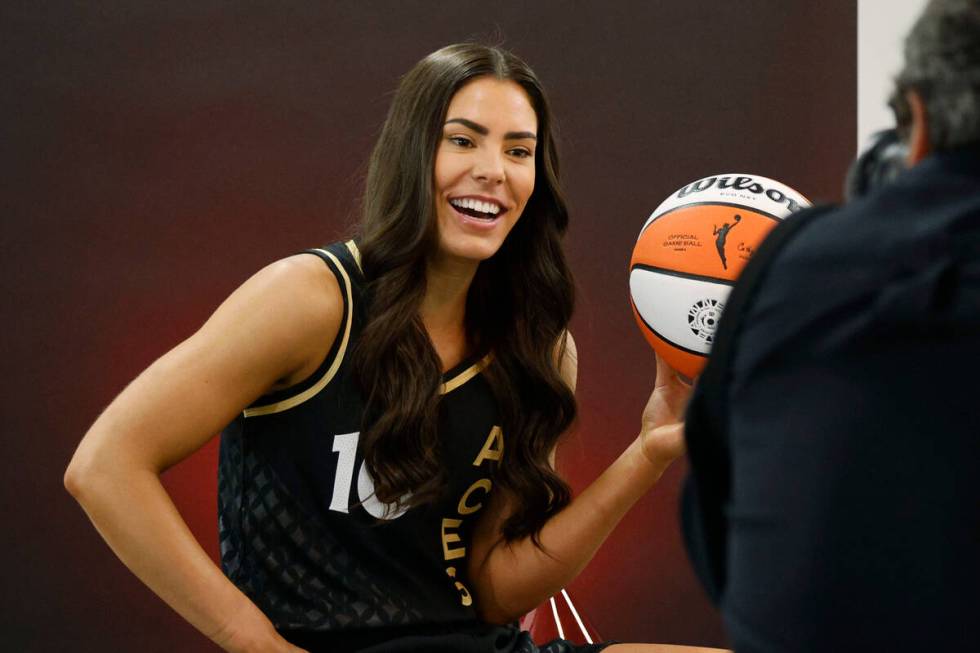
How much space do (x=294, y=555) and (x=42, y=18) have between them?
1.80m

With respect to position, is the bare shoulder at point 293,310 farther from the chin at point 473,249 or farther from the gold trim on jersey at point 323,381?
the chin at point 473,249

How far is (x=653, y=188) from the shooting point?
3344 millimetres

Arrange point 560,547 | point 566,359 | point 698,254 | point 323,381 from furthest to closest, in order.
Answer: point 566,359 → point 560,547 → point 698,254 → point 323,381

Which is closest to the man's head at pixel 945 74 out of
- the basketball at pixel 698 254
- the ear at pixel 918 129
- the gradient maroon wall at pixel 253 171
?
the ear at pixel 918 129

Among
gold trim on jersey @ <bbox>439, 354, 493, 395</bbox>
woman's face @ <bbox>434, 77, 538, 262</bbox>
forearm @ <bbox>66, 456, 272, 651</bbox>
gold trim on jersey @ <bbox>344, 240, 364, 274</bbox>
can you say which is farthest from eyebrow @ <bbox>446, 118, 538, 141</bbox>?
forearm @ <bbox>66, 456, 272, 651</bbox>

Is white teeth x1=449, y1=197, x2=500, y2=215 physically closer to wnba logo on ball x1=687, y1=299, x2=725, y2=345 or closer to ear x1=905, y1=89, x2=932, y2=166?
wnba logo on ball x1=687, y1=299, x2=725, y2=345

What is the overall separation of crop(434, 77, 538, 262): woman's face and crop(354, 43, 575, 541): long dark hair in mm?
23

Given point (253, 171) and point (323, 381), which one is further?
point (253, 171)

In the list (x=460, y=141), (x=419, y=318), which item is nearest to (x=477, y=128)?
(x=460, y=141)

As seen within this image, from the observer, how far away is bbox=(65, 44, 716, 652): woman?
5.67ft

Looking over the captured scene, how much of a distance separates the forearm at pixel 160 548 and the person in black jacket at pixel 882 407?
3.52 ft

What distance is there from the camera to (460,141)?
2.00 meters

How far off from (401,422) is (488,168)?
1.52 feet

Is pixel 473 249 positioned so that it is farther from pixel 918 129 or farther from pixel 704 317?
pixel 918 129
